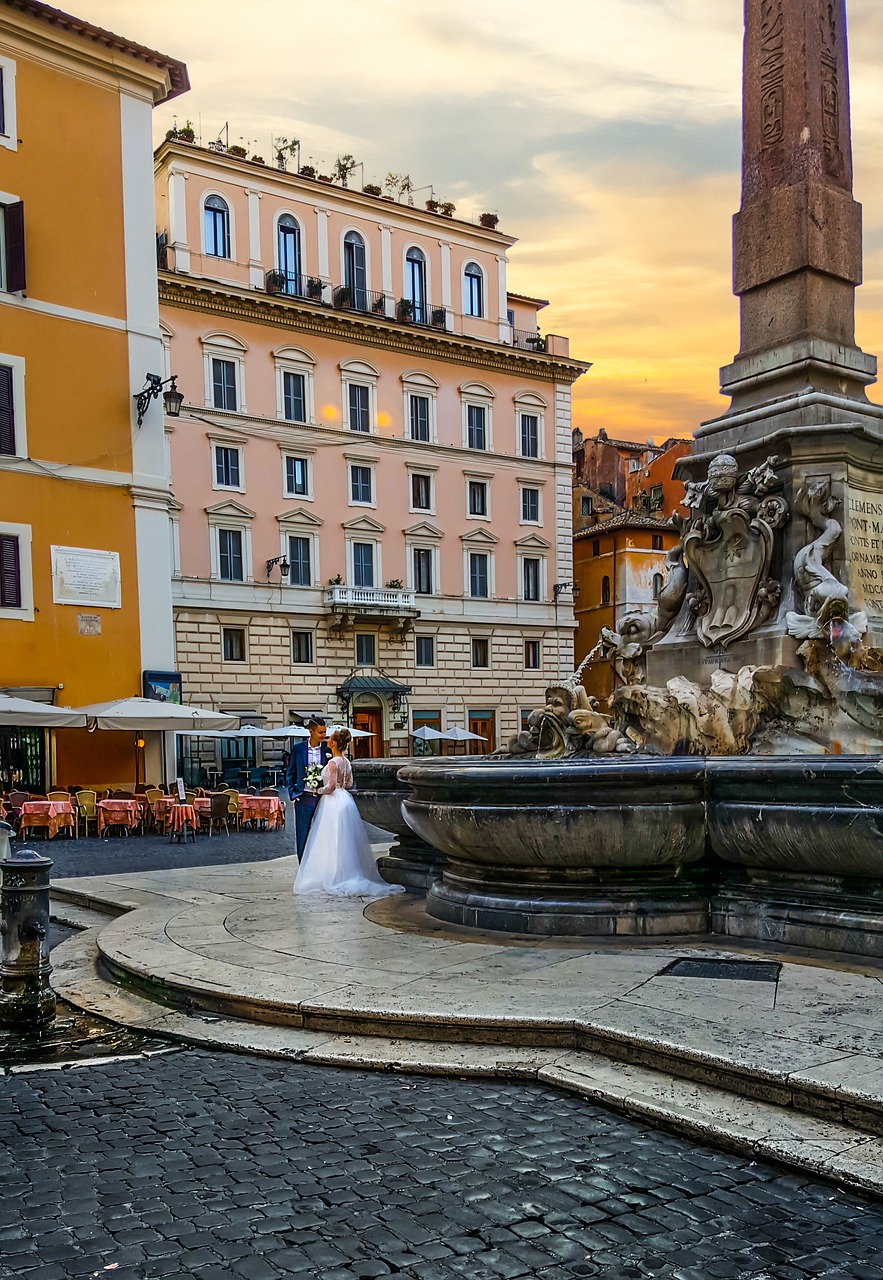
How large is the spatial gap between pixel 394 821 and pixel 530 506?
36207 millimetres

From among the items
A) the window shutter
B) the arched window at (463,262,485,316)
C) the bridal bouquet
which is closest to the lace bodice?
the bridal bouquet

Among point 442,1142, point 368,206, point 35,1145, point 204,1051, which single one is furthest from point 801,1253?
point 368,206

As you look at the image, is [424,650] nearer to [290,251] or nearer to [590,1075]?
[290,251]

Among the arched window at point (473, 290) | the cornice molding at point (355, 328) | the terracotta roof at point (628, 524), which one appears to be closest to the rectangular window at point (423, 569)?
the cornice molding at point (355, 328)

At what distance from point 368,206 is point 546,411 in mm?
10147

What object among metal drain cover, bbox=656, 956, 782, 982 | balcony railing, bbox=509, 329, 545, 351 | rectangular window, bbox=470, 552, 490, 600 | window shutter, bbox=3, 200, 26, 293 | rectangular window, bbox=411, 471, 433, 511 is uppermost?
balcony railing, bbox=509, 329, 545, 351

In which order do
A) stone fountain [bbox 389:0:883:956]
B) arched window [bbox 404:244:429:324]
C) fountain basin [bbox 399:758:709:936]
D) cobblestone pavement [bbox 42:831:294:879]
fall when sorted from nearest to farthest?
1. stone fountain [bbox 389:0:883:956]
2. fountain basin [bbox 399:758:709:936]
3. cobblestone pavement [bbox 42:831:294:879]
4. arched window [bbox 404:244:429:324]

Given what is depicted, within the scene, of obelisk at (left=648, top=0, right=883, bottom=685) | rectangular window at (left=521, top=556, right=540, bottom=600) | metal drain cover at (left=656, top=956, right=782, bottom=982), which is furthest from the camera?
rectangular window at (left=521, top=556, right=540, bottom=600)

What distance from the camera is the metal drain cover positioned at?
5.59 meters

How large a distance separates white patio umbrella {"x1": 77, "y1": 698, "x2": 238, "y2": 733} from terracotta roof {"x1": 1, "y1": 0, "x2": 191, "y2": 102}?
14889mm

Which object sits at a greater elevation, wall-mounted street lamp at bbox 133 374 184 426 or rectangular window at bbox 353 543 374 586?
wall-mounted street lamp at bbox 133 374 184 426

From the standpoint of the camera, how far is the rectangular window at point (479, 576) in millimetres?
43312

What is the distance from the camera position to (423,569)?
4231 centimetres

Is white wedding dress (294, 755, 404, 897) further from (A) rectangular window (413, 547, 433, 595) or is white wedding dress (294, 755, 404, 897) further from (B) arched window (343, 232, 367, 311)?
(B) arched window (343, 232, 367, 311)
